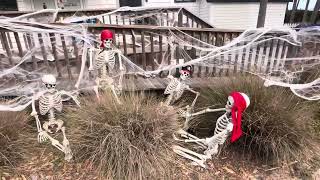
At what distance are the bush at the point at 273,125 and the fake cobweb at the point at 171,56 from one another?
19cm

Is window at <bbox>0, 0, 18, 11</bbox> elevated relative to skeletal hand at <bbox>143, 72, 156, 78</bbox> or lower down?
elevated

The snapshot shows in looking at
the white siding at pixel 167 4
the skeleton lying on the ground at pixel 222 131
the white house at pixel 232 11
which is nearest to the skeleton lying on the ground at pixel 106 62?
the skeleton lying on the ground at pixel 222 131

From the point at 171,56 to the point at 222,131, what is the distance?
2159 mm

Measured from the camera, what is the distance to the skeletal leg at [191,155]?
3891 millimetres

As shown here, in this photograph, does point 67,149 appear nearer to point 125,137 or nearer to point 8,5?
point 125,137

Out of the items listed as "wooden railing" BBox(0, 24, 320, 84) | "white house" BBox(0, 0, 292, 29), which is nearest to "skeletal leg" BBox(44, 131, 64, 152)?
"wooden railing" BBox(0, 24, 320, 84)

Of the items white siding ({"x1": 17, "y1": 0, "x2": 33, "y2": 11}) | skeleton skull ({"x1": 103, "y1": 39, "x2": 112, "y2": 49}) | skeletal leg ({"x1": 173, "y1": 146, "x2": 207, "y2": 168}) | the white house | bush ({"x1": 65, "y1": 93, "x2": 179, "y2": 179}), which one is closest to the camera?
bush ({"x1": 65, "y1": 93, "x2": 179, "y2": 179})

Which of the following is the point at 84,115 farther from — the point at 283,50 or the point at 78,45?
the point at 283,50

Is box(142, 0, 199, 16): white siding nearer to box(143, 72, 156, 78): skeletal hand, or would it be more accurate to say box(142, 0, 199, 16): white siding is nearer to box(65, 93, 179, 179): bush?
box(143, 72, 156, 78): skeletal hand

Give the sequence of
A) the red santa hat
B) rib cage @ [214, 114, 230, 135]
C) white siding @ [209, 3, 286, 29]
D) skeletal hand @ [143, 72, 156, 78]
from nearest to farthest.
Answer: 1. the red santa hat
2. rib cage @ [214, 114, 230, 135]
3. skeletal hand @ [143, 72, 156, 78]
4. white siding @ [209, 3, 286, 29]

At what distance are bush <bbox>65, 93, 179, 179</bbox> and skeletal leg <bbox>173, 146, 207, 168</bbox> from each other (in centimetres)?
13

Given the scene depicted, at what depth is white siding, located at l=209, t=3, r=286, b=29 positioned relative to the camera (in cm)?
1435

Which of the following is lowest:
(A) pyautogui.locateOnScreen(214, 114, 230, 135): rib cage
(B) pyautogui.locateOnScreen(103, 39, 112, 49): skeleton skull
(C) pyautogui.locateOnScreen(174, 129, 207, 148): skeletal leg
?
(C) pyautogui.locateOnScreen(174, 129, 207, 148): skeletal leg

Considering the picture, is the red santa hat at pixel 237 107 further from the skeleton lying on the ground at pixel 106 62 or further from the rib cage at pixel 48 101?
the rib cage at pixel 48 101
